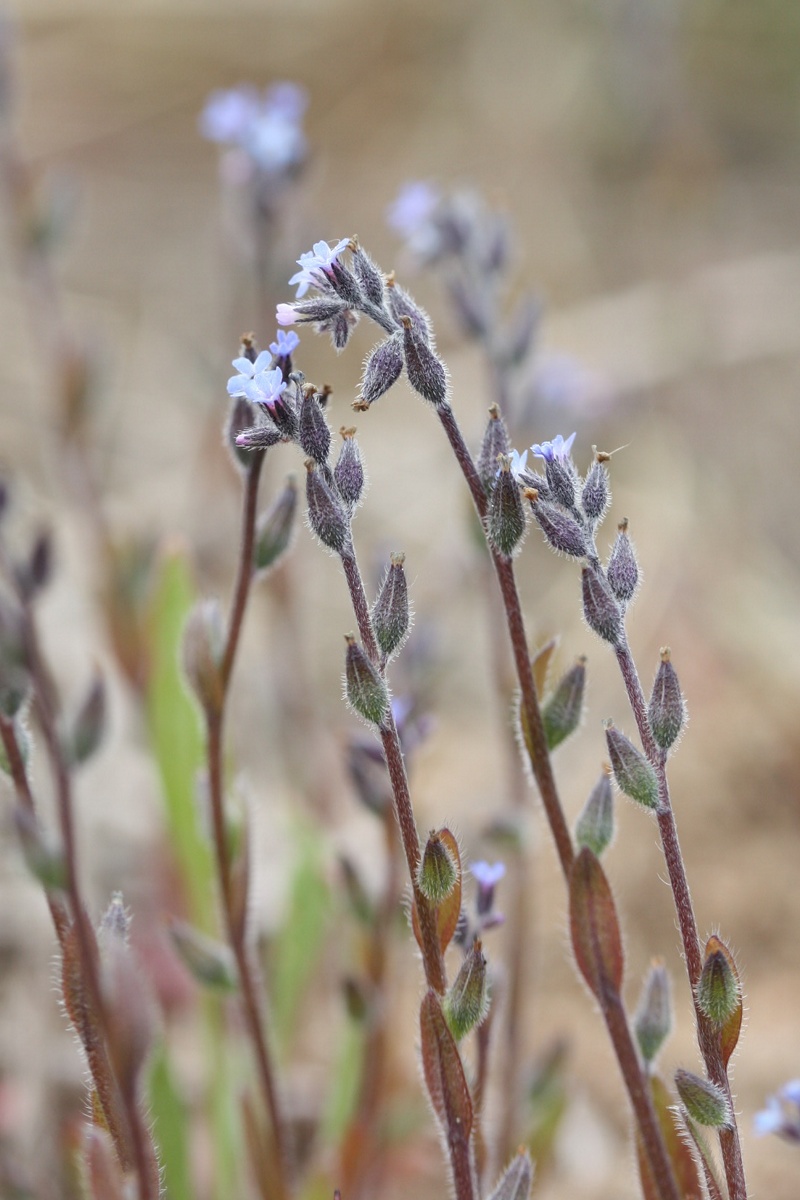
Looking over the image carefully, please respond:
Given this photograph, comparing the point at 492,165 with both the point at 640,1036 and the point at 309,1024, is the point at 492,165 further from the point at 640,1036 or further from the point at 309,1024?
the point at 640,1036

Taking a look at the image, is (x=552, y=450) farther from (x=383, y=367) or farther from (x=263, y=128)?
(x=263, y=128)

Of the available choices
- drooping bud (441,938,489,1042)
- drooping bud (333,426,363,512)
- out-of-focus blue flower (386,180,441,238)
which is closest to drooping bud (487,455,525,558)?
drooping bud (333,426,363,512)

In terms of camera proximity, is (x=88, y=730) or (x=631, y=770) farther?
(x=88, y=730)

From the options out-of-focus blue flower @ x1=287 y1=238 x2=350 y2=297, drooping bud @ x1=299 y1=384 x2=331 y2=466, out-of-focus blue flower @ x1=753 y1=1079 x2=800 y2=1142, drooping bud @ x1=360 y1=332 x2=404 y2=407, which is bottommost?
out-of-focus blue flower @ x1=753 y1=1079 x2=800 y2=1142

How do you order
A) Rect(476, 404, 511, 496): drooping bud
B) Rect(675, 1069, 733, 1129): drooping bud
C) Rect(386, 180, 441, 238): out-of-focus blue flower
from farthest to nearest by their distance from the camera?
1. Rect(386, 180, 441, 238): out-of-focus blue flower
2. Rect(476, 404, 511, 496): drooping bud
3. Rect(675, 1069, 733, 1129): drooping bud

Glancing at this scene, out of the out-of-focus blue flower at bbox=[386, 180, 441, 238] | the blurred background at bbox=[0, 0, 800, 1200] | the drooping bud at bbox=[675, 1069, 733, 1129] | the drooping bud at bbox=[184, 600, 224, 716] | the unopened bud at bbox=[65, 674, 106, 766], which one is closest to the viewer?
the drooping bud at bbox=[675, 1069, 733, 1129]

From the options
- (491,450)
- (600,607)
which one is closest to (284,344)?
(491,450)

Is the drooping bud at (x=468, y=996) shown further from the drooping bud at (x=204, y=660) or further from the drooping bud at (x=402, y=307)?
the drooping bud at (x=402, y=307)

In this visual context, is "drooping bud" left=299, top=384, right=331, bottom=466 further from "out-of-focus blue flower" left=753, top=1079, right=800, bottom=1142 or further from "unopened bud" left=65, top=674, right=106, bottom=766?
"out-of-focus blue flower" left=753, top=1079, right=800, bottom=1142
